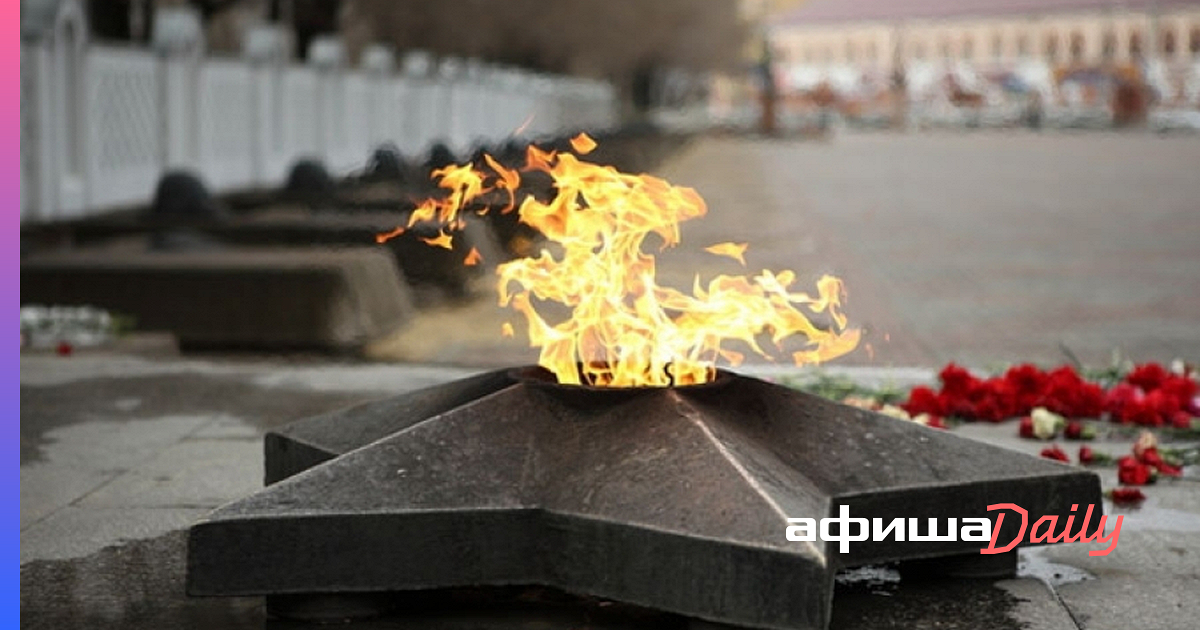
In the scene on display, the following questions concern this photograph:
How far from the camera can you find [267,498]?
425 cm

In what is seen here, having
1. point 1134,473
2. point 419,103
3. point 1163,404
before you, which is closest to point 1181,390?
point 1163,404

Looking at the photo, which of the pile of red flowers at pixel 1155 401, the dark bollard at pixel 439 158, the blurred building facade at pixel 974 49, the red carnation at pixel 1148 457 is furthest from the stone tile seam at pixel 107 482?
the blurred building facade at pixel 974 49

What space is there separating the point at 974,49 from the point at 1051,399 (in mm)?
129594

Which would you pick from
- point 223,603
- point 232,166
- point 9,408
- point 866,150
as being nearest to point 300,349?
point 223,603

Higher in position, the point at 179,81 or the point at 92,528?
the point at 179,81

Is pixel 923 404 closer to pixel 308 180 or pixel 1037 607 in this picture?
pixel 1037 607

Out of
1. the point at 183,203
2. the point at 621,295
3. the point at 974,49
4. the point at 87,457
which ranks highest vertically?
the point at 974,49

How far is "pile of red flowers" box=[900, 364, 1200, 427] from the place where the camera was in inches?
283

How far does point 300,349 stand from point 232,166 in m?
12.1

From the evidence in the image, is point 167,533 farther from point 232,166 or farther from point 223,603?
point 232,166

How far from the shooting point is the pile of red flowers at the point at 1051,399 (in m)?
Answer: 7.18

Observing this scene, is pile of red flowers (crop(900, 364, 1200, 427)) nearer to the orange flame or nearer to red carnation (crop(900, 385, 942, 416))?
red carnation (crop(900, 385, 942, 416))

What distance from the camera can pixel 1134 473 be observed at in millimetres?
5789

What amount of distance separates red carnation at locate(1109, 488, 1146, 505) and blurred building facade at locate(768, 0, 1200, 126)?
3868 inches
